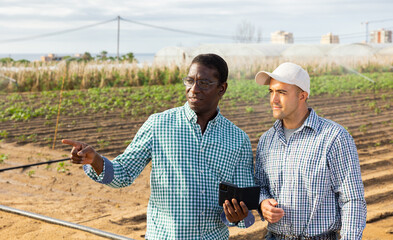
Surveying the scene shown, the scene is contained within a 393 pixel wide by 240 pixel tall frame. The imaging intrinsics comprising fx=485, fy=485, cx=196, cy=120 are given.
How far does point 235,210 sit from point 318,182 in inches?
13.4

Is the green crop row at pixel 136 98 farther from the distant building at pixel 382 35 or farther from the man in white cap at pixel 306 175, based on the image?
the distant building at pixel 382 35

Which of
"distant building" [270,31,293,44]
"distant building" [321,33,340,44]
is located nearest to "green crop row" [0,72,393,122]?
"distant building" [321,33,340,44]

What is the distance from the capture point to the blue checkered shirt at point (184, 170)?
183 cm

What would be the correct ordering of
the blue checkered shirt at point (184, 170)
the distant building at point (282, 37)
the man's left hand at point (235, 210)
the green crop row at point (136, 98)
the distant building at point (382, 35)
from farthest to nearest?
1. the distant building at point (282, 37)
2. the distant building at point (382, 35)
3. the green crop row at point (136, 98)
4. the blue checkered shirt at point (184, 170)
5. the man's left hand at point (235, 210)

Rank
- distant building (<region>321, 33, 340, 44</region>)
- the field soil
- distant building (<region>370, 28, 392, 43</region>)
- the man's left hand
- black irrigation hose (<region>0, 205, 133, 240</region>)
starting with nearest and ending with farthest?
the man's left hand < black irrigation hose (<region>0, 205, 133, 240</region>) < the field soil < distant building (<region>370, 28, 392, 43</region>) < distant building (<region>321, 33, 340, 44</region>)

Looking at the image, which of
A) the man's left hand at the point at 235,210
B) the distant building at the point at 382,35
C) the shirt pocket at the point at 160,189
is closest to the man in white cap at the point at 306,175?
the man's left hand at the point at 235,210

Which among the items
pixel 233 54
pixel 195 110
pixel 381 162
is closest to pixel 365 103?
pixel 381 162

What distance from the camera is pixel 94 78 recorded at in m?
13.8

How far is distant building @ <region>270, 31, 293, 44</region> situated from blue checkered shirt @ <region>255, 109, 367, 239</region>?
26.6m

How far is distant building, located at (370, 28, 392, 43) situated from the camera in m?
19.5

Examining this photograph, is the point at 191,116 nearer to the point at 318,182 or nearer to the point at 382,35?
the point at 318,182

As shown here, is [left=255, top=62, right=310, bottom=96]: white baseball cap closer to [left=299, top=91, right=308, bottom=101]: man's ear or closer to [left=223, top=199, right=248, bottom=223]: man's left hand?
[left=299, top=91, right=308, bottom=101]: man's ear

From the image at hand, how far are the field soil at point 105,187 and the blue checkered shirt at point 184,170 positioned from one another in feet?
6.87

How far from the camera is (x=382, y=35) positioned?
19.6 meters
